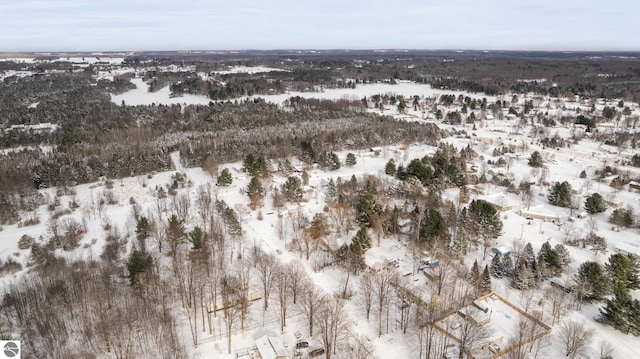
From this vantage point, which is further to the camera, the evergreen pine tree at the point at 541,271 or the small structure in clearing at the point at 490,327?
the evergreen pine tree at the point at 541,271

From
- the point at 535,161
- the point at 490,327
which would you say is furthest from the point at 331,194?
the point at 535,161

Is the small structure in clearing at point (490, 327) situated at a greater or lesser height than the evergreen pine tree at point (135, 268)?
lesser

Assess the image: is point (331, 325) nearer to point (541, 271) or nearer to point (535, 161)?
point (541, 271)

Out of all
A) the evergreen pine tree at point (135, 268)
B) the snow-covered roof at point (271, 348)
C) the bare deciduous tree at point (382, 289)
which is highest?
the evergreen pine tree at point (135, 268)

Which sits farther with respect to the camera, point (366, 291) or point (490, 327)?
point (366, 291)

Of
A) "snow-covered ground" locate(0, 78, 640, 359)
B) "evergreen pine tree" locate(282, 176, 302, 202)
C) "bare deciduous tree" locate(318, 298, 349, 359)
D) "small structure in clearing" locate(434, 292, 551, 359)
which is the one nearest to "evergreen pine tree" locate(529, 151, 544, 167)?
"snow-covered ground" locate(0, 78, 640, 359)

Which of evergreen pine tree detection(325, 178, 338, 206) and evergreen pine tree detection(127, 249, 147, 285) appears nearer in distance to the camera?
evergreen pine tree detection(127, 249, 147, 285)

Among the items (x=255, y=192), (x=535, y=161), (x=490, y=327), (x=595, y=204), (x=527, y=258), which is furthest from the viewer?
(x=535, y=161)

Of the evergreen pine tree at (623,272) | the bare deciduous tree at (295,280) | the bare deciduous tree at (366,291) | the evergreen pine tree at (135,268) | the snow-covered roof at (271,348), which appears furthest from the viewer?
the evergreen pine tree at (135,268)

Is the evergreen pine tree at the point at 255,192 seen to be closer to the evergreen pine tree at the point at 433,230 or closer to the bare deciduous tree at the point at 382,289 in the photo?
the bare deciduous tree at the point at 382,289

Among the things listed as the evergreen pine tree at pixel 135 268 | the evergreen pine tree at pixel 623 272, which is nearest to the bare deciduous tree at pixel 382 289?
the evergreen pine tree at pixel 623 272

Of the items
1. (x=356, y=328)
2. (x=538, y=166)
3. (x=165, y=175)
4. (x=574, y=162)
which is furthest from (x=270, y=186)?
(x=574, y=162)

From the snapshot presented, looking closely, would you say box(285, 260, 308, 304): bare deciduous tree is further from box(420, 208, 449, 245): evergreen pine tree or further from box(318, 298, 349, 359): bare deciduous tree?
box(420, 208, 449, 245): evergreen pine tree
